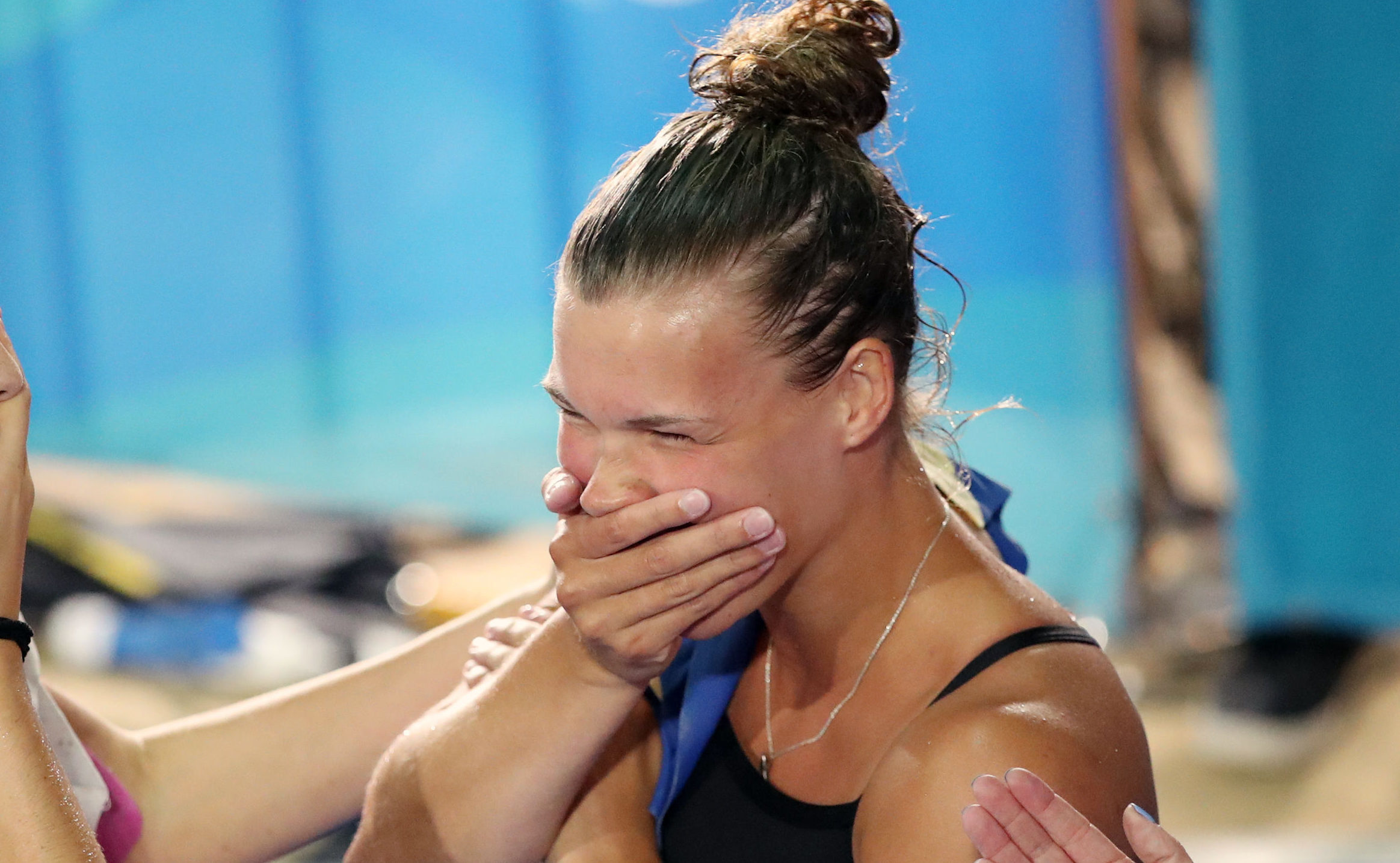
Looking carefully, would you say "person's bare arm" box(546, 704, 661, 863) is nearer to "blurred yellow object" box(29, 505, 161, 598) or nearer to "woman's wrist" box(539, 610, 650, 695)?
"woman's wrist" box(539, 610, 650, 695)

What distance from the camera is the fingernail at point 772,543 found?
3.83ft

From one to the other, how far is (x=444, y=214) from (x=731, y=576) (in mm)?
3328

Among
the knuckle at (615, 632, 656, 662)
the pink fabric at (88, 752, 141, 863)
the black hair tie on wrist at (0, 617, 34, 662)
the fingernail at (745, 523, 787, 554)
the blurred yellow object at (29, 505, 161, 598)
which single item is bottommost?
the blurred yellow object at (29, 505, 161, 598)

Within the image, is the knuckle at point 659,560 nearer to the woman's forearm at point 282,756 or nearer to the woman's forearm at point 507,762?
the woman's forearm at point 507,762

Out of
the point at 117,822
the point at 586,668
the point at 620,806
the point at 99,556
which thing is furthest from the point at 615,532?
the point at 99,556

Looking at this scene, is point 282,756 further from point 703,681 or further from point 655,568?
point 655,568

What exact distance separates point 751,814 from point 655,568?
1.10 feet

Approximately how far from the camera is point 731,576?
3.79 feet

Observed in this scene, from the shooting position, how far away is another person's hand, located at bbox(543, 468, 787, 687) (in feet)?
3.70

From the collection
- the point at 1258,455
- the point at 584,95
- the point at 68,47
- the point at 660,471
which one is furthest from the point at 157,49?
the point at 660,471

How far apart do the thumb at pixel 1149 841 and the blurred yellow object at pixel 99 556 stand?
11.1ft

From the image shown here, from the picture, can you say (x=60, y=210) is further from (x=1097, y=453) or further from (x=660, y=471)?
(x=660, y=471)

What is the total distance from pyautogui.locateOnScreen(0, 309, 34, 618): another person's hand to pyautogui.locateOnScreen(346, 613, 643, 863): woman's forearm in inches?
15.7

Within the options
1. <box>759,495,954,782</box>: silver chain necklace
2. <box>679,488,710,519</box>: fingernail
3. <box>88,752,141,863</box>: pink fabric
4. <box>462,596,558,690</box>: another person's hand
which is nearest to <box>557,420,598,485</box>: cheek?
<box>679,488,710,519</box>: fingernail
